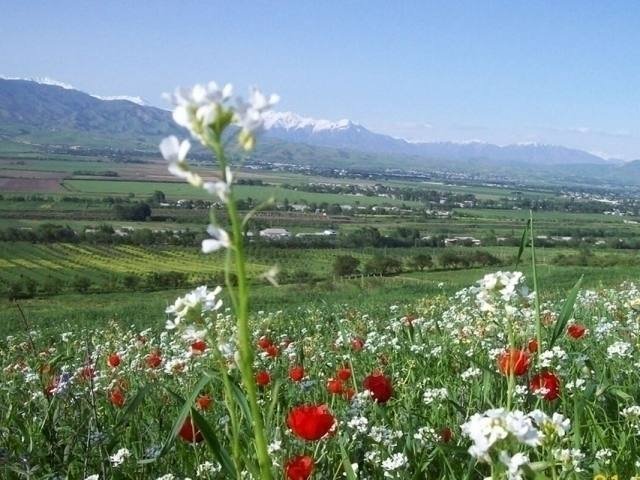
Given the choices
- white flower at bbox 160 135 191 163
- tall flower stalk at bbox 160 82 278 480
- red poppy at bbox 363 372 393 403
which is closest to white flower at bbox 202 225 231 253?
tall flower stalk at bbox 160 82 278 480

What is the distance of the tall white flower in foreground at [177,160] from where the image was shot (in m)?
1.12

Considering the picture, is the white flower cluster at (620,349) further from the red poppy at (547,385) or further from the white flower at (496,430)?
the white flower at (496,430)

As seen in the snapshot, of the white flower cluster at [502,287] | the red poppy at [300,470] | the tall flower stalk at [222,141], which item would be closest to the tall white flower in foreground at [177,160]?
the tall flower stalk at [222,141]

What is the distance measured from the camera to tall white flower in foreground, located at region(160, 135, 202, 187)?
112 centimetres

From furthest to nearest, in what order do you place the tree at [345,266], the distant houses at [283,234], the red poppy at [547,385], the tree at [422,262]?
1. the distant houses at [283,234]
2. the tree at [345,266]
3. the tree at [422,262]
4. the red poppy at [547,385]

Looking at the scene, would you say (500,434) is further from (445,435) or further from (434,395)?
(434,395)

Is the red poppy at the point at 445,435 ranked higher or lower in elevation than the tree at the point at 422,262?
higher

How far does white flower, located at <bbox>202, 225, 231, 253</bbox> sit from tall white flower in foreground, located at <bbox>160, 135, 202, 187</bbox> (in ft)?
0.25

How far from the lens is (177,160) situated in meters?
1.13

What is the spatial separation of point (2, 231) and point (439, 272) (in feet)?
180

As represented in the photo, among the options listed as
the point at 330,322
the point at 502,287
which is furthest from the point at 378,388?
the point at 330,322

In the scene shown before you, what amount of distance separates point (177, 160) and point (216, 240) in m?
0.14

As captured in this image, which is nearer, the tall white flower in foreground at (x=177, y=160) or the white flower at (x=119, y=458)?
the tall white flower in foreground at (x=177, y=160)

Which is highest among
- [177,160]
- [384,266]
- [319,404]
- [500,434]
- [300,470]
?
[177,160]
